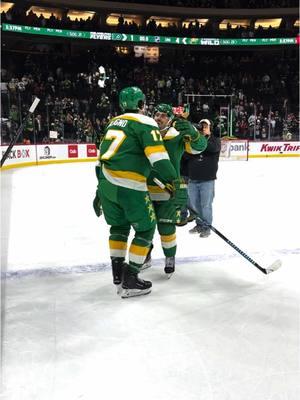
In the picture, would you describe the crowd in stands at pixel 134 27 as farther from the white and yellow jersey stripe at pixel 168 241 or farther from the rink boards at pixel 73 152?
the white and yellow jersey stripe at pixel 168 241

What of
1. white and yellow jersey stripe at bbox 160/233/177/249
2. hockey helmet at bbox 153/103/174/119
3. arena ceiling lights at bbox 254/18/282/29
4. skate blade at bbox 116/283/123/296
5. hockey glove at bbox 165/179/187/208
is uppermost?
arena ceiling lights at bbox 254/18/282/29

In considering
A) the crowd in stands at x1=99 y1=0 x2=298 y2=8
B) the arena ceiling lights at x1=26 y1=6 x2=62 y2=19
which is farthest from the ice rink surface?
the crowd in stands at x1=99 y1=0 x2=298 y2=8

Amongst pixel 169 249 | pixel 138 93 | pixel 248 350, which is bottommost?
pixel 248 350

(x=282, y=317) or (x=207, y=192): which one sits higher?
(x=207, y=192)

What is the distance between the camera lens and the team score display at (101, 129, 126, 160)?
9.93 ft

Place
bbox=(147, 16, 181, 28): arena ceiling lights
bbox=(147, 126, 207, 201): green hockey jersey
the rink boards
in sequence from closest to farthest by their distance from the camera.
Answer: bbox=(147, 126, 207, 201): green hockey jersey, the rink boards, bbox=(147, 16, 181, 28): arena ceiling lights

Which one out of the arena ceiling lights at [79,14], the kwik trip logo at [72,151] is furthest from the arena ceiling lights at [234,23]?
the kwik trip logo at [72,151]

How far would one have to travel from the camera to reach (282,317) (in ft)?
9.49

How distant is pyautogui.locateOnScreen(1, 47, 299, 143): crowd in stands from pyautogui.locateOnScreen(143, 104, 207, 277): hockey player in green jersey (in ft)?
29.0

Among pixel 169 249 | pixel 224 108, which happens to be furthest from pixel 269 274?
pixel 224 108

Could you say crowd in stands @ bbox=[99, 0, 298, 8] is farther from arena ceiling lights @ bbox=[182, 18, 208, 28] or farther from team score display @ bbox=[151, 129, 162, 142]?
team score display @ bbox=[151, 129, 162, 142]

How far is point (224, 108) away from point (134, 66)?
6.09 metres

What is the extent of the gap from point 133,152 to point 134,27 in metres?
19.3

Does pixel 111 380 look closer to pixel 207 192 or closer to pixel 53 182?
pixel 207 192
